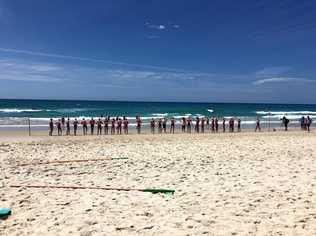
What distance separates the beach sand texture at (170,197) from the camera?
22.2 ft

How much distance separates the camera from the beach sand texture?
6.77 meters

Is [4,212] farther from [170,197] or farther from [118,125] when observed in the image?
[118,125]

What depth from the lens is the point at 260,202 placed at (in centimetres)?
814

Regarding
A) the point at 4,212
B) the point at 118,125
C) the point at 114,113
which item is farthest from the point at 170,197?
the point at 114,113

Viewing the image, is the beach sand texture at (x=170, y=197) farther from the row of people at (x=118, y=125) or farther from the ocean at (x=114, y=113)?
the ocean at (x=114, y=113)

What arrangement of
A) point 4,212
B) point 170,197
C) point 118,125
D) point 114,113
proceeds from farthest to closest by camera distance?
1. point 114,113
2. point 118,125
3. point 170,197
4. point 4,212

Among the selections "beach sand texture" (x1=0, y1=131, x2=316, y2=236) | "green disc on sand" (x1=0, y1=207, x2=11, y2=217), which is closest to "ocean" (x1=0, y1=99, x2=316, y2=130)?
"beach sand texture" (x1=0, y1=131, x2=316, y2=236)

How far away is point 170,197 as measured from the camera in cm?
873

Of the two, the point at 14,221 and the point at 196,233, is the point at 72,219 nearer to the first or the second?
the point at 14,221

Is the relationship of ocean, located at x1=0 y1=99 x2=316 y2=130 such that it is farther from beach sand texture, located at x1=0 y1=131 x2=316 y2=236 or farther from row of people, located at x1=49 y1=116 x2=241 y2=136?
beach sand texture, located at x1=0 y1=131 x2=316 y2=236

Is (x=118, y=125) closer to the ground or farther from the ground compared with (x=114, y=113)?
farther from the ground

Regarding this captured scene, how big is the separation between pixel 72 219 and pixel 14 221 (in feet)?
3.44

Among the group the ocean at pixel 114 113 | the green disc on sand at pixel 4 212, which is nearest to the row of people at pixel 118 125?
the ocean at pixel 114 113

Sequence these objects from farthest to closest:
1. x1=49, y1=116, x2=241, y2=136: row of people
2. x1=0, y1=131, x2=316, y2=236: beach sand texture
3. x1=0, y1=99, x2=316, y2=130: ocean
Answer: x1=0, y1=99, x2=316, y2=130: ocean < x1=49, y1=116, x2=241, y2=136: row of people < x1=0, y1=131, x2=316, y2=236: beach sand texture
